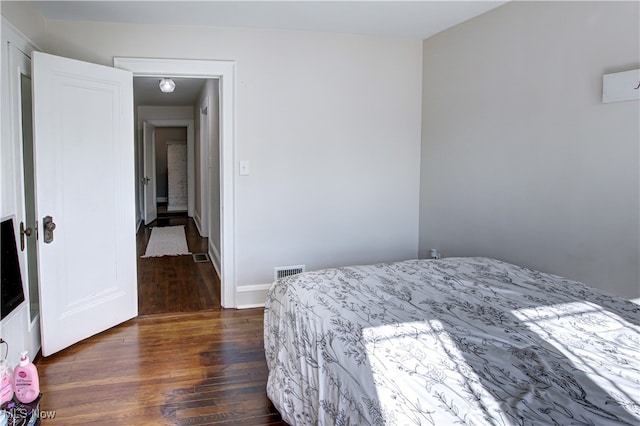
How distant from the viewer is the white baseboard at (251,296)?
3.84 meters

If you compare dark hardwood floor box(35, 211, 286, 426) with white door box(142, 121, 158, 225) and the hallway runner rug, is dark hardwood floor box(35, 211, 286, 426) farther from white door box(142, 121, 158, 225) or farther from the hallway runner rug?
white door box(142, 121, 158, 225)

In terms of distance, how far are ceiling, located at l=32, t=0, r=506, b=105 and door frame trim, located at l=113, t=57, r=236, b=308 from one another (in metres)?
0.29

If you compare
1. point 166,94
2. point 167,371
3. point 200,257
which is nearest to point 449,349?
point 167,371

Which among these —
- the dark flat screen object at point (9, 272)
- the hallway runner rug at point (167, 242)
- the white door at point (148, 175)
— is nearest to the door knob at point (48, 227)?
the dark flat screen object at point (9, 272)

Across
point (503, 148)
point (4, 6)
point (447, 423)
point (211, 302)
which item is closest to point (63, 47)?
point (4, 6)

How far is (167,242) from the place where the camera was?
6.80 metres

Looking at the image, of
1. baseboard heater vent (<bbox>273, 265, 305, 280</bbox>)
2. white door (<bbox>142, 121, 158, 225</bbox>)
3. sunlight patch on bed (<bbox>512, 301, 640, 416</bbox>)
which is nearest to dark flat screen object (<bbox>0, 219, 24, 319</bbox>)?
baseboard heater vent (<bbox>273, 265, 305, 280</bbox>)

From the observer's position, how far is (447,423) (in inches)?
→ 43.8

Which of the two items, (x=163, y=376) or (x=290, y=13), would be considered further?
(x=290, y=13)

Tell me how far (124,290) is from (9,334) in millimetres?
1098

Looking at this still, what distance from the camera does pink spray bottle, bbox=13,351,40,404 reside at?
6.54 ft

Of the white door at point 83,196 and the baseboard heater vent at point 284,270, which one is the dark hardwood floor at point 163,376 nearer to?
the white door at point 83,196

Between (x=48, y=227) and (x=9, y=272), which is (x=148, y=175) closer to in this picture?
(x=48, y=227)

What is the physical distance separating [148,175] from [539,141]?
299 inches
